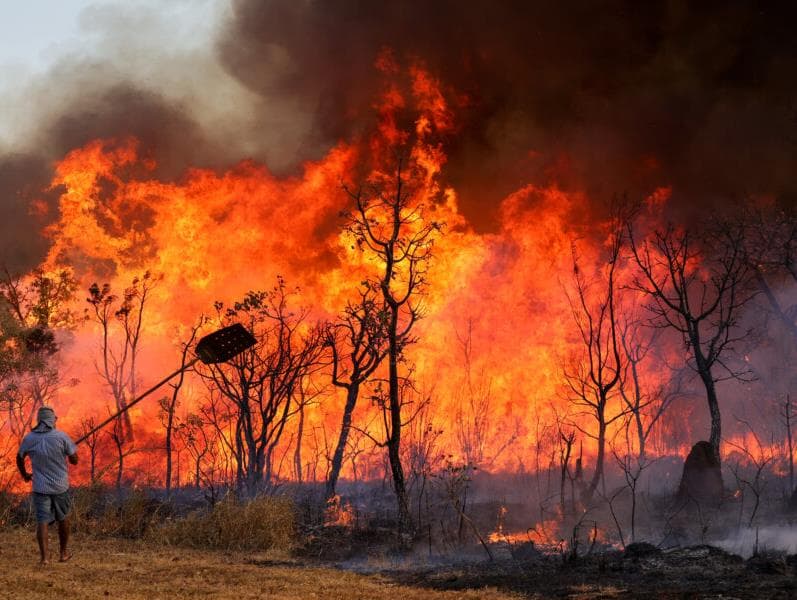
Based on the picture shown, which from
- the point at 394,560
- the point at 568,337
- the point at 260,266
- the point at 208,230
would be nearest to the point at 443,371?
the point at 568,337

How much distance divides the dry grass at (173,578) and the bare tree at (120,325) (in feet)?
72.2

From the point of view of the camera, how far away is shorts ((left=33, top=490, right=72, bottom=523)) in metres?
11.6

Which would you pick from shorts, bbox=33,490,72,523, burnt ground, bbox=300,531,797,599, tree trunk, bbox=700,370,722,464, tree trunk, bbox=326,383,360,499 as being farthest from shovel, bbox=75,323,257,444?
tree trunk, bbox=700,370,722,464

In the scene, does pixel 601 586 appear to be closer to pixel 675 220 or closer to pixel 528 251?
pixel 528 251

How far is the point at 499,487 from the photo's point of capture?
88.6 feet

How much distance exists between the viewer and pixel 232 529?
15.6 meters

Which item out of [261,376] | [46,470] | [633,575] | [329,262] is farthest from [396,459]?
[329,262]

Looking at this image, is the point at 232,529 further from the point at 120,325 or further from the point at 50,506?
the point at 120,325

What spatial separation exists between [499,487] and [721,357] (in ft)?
44.2

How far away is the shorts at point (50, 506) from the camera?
11.6 m

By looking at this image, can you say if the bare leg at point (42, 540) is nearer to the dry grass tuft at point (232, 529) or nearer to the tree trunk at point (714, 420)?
the dry grass tuft at point (232, 529)

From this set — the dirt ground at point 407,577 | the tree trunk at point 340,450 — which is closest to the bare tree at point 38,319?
the tree trunk at point 340,450

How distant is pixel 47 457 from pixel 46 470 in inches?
7.8

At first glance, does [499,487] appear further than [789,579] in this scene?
Yes
